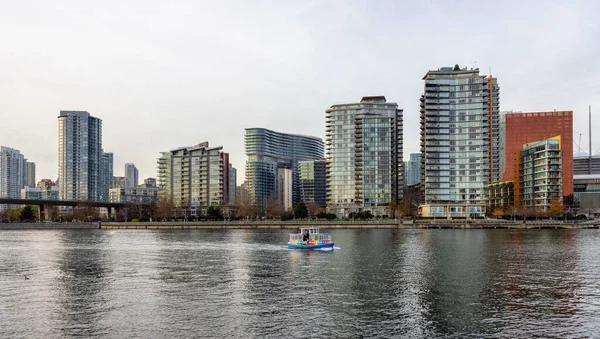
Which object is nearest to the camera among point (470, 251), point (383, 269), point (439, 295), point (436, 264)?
point (439, 295)

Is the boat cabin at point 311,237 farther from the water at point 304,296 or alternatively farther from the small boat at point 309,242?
the water at point 304,296

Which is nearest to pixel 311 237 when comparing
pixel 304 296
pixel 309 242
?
pixel 309 242

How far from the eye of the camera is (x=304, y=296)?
181ft

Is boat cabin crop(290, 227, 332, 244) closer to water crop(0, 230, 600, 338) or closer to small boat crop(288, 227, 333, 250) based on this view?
small boat crop(288, 227, 333, 250)

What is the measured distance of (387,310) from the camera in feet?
159

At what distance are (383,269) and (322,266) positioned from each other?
9.55 metres

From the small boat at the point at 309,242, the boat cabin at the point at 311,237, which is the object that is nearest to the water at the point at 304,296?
the small boat at the point at 309,242

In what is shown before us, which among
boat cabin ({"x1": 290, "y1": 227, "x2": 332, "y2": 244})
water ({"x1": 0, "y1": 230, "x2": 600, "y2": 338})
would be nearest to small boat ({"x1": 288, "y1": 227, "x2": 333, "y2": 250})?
boat cabin ({"x1": 290, "y1": 227, "x2": 332, "y2": 244})

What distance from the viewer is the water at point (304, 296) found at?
42.4m

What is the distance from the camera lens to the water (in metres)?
42.4

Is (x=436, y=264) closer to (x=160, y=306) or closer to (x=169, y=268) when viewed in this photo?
(x=169, y=268)

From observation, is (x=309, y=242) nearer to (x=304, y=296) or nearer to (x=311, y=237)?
(x=311, y=237)

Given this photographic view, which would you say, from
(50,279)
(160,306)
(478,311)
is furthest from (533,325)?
(50,279)

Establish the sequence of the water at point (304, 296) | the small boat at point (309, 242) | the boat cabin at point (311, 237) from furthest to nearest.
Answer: the boat cabin at point (311, 237)
the small boat at point (309, 242)
the water at point (304, 296)
